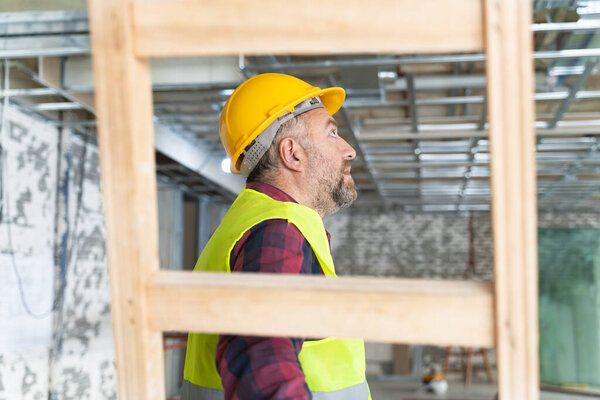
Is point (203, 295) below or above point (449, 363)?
above

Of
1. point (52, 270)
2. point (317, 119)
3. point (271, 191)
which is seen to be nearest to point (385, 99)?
point (52, 270)

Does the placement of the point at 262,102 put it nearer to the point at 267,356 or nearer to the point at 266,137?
the point at 266,137

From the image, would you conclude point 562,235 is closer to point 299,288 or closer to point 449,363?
point 449,363

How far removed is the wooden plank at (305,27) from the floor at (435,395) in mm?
8403

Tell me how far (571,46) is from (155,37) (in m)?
3.82

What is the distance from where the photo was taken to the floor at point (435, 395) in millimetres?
8539

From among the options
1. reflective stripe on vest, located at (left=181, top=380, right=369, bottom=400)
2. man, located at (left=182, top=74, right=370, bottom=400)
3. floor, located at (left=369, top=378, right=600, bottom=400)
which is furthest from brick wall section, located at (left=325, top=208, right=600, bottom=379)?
reflective stripe on vest, located at (left=181, top=380, right=369, bottom=400)

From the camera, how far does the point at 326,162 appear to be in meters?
1.47

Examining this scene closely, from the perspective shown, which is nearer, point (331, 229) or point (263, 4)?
point (263, 4)

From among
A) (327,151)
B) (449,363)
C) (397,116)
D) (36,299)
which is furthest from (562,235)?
(327,151)

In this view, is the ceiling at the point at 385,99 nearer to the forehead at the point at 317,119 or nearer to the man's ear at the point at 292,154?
the forehead at the point at 317,119

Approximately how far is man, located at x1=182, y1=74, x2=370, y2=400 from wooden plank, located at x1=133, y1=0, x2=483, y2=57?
14.3 inches

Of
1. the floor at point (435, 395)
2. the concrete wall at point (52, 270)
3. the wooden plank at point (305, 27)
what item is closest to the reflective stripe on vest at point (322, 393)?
the wooden plank at point (305, 27)

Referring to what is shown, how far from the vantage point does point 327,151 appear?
4.82 feet
